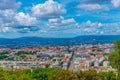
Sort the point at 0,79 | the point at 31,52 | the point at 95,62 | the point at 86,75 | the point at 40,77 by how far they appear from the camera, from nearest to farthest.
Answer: the point at 0,79
the point at 86,75
the point at 40,77
the point at 95,62
the point at 31,52

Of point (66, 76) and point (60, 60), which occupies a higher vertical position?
point (66, 76)

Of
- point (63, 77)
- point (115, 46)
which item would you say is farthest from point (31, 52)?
point (63, 77)

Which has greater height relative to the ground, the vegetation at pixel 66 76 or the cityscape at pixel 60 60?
the vegetation at pixel 66 76

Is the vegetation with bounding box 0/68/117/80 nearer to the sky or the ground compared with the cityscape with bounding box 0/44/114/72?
nearer to the sky

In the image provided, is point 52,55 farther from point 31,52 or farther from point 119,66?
point 119,66

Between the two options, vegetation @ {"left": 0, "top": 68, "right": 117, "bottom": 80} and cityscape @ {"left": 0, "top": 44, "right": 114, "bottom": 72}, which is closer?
vegetation @ {"left": 0, "top": 68, "right": 117, "bottom": 80}

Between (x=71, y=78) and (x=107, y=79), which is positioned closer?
(x=71, y=78)

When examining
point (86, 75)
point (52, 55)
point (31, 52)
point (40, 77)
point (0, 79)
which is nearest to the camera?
point (0, 79)

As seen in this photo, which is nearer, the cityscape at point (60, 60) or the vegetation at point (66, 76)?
the vegetation at point (66, 76)

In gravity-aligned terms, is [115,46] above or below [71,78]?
above

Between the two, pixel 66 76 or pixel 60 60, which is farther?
pixel 60 60
